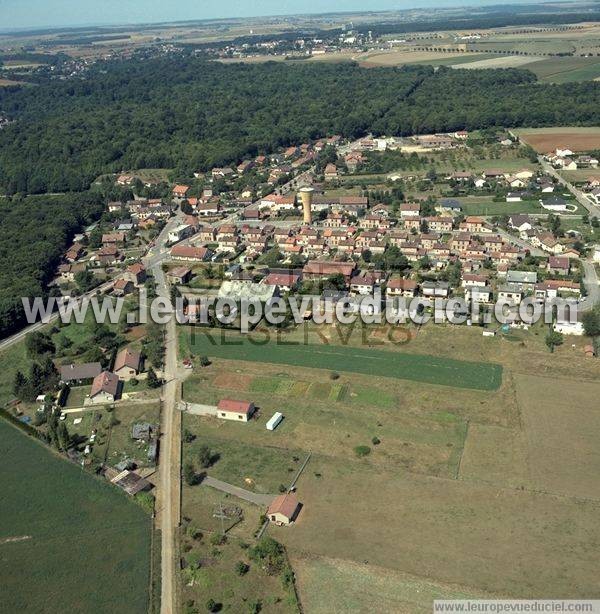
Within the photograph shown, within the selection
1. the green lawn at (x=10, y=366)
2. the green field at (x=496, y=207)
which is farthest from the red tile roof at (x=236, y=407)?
the green field at (x=496, y=207)

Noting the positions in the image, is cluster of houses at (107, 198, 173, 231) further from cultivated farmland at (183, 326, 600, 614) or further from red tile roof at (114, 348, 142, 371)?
cultivated farmland at (183, 326, 600, 614)

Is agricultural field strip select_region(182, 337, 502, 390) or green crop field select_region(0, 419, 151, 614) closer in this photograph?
green crop field select_region(0, 419, 151, 614)

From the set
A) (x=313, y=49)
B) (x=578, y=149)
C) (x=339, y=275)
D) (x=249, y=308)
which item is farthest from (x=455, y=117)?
(x=313, y=49)

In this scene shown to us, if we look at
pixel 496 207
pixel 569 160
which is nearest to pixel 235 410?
pixel 496 207

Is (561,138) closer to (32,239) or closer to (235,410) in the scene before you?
(32,239)

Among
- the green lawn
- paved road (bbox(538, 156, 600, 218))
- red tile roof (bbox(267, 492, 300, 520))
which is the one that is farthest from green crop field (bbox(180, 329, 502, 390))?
paved road (bbox(538, 156, 600, 218))

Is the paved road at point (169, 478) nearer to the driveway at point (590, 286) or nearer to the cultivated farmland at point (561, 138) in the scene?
the driveway at point (590, 286)

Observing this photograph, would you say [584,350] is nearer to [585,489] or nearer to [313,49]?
[585,489]
